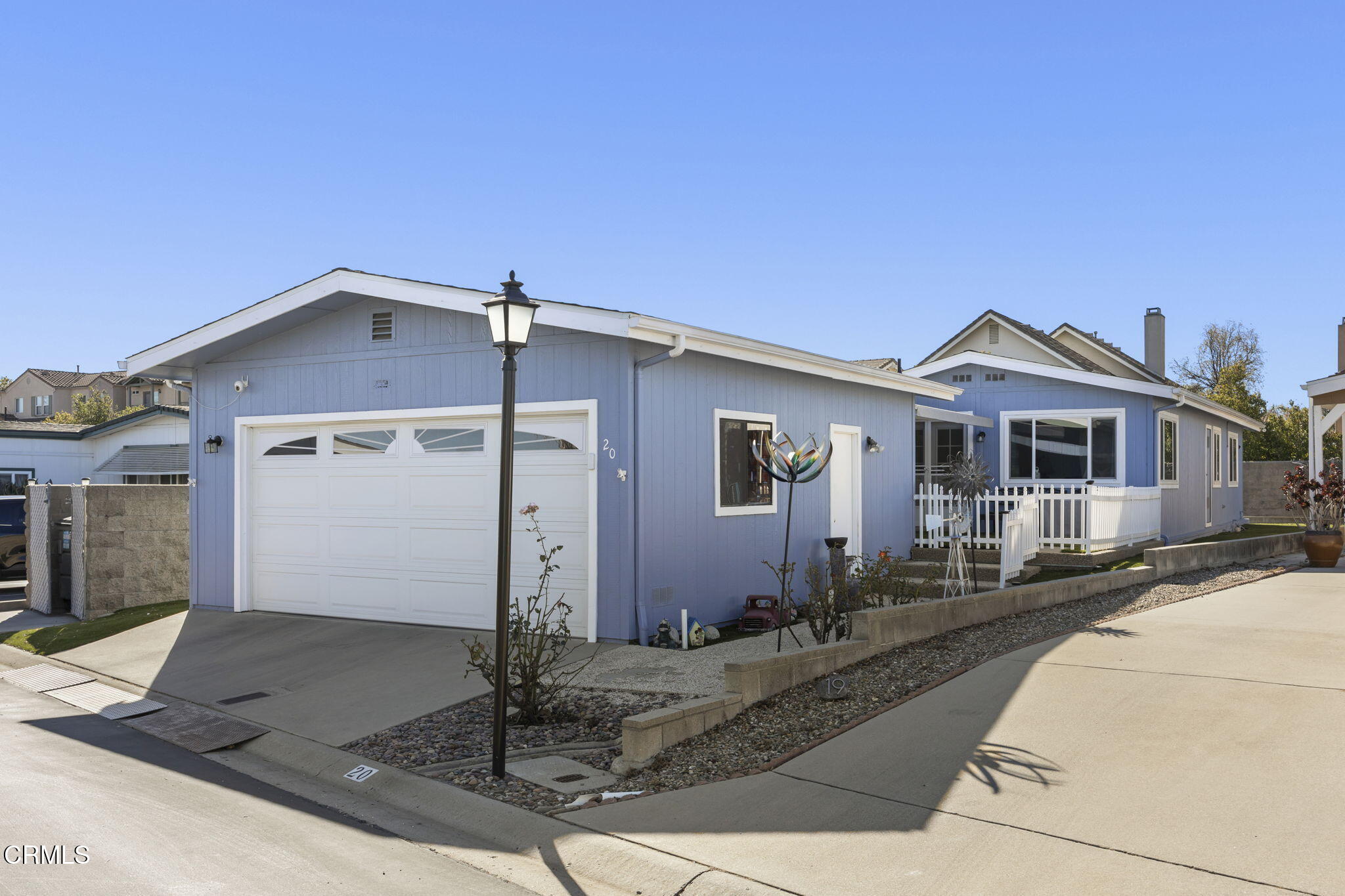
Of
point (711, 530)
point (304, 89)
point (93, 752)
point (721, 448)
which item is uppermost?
point (304, 89)

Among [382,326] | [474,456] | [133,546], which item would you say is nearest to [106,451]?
[133,546]

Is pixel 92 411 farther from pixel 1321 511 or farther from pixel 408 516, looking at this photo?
pixel 1321 511

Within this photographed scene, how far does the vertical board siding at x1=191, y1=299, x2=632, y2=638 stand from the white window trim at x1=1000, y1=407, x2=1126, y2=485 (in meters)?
10.7

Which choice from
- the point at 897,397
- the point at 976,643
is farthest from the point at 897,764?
the point at 897,397

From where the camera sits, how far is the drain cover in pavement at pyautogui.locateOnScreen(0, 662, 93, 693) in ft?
29.3

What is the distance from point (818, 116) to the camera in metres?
17.1

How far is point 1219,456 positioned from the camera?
22.1m

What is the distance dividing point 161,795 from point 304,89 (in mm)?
12888

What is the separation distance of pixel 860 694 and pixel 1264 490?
91.1 ft

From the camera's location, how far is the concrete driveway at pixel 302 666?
24.4 ft

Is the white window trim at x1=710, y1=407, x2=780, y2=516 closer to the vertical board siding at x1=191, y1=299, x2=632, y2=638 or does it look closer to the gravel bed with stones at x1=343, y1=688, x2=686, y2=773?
the vertical board siding at x1=191, y1=299, x2=632, y2=638

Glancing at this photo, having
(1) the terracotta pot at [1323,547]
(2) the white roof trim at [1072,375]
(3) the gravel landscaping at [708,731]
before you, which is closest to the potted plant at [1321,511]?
(1) the terracotta pot at [1323,547]

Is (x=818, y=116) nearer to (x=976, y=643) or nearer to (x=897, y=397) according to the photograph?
(x=897, y=397)

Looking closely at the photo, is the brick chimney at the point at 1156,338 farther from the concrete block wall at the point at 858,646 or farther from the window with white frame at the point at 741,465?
the window with white frame at the point at 741,465
